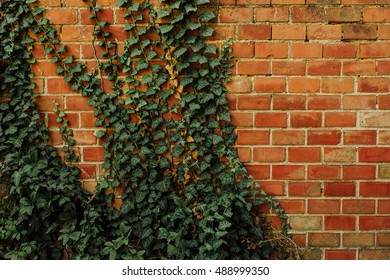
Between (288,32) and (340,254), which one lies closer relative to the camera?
(288,32)

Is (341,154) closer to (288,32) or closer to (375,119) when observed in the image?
(375,119)

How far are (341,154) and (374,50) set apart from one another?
59 cm

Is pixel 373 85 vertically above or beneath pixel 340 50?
beneath

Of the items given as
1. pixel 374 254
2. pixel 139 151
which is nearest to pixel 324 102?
pixel 374 254

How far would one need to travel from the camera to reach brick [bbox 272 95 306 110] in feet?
7.37

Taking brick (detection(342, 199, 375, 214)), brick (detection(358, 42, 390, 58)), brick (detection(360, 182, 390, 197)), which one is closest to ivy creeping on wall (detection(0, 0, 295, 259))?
brick (detection(342, 199, 375, 214))

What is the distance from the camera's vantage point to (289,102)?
7.39 feet

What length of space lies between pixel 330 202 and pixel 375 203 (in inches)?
9.7

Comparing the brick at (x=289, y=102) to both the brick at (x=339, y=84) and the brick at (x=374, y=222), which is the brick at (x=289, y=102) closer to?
the brick at (x=339, y=84)

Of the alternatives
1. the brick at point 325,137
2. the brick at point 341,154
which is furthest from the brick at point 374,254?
the brick at point 325,137

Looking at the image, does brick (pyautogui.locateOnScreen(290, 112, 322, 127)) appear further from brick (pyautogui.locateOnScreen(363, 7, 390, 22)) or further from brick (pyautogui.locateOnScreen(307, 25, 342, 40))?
brick (pyautogui.locateOnScreen(363, 7, 390, 22))

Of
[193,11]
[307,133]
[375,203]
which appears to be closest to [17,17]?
[193,11]

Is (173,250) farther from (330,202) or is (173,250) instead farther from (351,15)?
(351,15)

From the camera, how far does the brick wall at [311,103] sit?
86.9 inches
